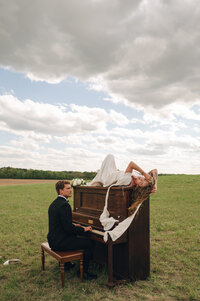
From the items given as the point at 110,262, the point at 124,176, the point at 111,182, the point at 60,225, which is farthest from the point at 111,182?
the point at 110,262

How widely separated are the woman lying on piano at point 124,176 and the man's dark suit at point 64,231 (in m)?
0.93

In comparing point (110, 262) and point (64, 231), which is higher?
point (64, 231)

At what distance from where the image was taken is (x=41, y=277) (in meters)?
5.11

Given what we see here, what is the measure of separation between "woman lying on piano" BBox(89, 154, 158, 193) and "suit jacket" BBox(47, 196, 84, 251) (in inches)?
37.1

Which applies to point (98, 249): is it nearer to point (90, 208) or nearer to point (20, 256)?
point (90, 208)

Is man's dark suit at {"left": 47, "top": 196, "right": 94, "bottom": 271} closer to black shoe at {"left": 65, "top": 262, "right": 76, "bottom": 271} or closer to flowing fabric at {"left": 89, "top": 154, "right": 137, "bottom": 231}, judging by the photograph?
flowing fabric at {"left": 89, "top": 154, "right": 137, "bottom": 231}

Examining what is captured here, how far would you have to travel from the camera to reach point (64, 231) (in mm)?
4773

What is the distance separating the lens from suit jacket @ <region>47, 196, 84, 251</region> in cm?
465

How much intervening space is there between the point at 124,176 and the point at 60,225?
1.54 metres

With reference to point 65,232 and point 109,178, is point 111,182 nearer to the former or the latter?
point 109,178

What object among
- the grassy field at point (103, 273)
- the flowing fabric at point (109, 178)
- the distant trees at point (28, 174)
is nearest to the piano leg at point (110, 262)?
the grassy field at point (103, 273)

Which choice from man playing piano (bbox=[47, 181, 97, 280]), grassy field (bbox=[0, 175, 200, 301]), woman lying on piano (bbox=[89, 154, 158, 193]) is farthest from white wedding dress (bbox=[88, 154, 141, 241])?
grassy field (bbox=[0, 175, 200, 301])

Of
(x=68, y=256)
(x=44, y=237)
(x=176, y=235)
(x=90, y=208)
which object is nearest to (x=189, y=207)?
(x=176, y=235)

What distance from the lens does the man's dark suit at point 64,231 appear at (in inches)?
183
